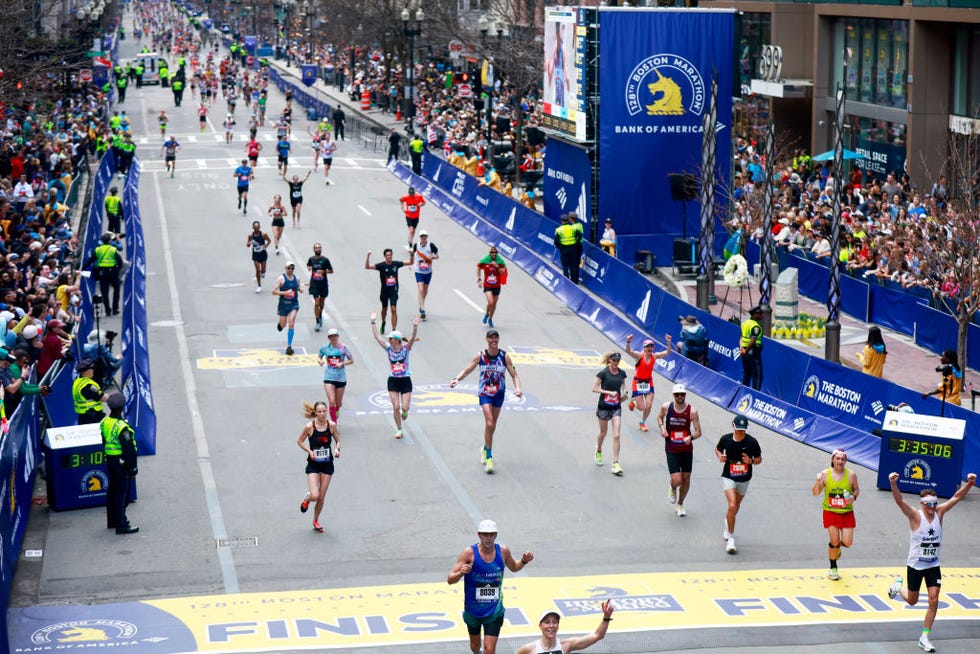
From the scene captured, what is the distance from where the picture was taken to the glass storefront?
1754 inches

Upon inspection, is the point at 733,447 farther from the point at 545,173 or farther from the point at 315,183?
the point at 315,183

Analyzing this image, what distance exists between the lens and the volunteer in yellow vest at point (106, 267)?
3000 centimetres

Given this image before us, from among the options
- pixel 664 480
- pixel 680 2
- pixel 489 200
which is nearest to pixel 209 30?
pixel 680 2

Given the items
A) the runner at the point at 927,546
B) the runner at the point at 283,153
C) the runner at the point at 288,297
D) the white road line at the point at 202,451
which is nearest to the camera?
the runner at the point at 927,546

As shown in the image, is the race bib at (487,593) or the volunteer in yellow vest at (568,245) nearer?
the race bib at (487,593)

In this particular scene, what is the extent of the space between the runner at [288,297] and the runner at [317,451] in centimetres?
840

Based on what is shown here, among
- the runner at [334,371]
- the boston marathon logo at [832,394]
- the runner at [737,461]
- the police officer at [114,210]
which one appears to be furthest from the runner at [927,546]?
the police officer at [114,210]

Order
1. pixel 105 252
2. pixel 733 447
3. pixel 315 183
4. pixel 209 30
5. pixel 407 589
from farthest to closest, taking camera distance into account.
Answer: pixel 209 30
pixel 315 183
pixel 105 252
pixel 733 447
pixel 407 589

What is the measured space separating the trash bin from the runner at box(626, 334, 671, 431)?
14356 millimetres

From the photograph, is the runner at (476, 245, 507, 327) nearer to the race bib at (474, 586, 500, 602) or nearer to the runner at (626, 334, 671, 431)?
the runner at (626, 334, 671, 431)

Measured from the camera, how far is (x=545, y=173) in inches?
1640

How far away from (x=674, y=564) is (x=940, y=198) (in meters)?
18.9

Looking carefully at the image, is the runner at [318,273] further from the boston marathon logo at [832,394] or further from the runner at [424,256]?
the boston marathon logo at [832,394]

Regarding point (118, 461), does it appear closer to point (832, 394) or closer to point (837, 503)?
point (837, 503)
